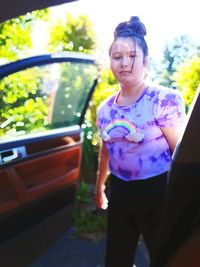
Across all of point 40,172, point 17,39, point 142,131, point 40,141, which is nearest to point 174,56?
point 142,131

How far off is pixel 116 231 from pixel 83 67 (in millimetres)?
1310

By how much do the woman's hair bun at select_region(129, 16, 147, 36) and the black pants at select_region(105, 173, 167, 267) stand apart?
0.66 metres

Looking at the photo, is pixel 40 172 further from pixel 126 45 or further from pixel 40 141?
pixel 126 45

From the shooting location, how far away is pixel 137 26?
2.08 meters

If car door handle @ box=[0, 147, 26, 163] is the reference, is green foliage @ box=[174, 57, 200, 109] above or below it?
above

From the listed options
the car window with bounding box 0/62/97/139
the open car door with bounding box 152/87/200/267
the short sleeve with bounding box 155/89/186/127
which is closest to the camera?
the open car door with bounding box 152/87/200/267

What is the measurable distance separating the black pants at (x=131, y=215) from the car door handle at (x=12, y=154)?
68cm

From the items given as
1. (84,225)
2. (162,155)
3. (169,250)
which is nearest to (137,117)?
(162,155)

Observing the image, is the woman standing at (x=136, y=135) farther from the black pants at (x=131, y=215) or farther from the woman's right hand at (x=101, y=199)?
the woman's right hand at (x=101, y=199)

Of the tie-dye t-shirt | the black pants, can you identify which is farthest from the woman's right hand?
the tie-dye t-shirt

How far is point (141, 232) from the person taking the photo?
2.29 meters

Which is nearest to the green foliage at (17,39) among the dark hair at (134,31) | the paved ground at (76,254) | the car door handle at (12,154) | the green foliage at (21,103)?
the green foliage at (21,103)

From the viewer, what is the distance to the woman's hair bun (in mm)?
2074

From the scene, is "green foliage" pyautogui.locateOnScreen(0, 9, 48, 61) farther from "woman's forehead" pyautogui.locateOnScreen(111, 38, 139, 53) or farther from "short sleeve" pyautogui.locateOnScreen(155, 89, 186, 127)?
"short sleeve" pyautogui.locateOnScreen(155, 89, 186, 127)
